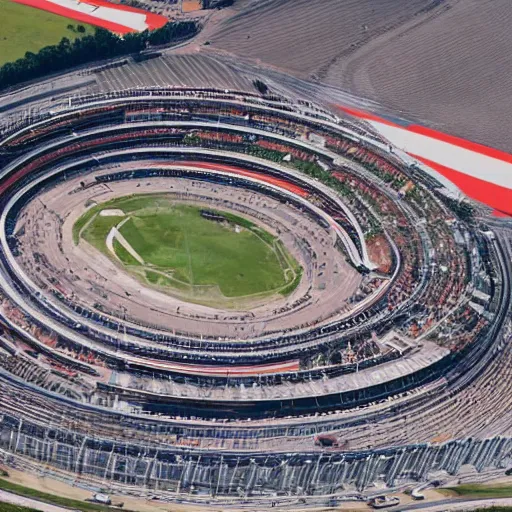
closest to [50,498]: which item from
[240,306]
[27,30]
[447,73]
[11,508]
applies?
[11,508]

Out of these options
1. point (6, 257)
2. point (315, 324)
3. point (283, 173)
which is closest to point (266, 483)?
point (315, 324)

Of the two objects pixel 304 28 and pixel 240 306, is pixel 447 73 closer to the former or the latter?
pixel 304 28

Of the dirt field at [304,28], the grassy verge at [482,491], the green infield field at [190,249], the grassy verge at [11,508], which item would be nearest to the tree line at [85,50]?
the dirt field at [304,28]

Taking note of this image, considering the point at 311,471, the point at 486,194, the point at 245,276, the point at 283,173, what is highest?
the point at 486,194

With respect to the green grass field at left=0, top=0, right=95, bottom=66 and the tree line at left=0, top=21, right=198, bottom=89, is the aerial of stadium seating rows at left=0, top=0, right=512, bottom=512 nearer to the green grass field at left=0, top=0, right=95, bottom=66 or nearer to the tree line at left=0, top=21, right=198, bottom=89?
the tree line at left=0, top=21, right=198, bottom=89

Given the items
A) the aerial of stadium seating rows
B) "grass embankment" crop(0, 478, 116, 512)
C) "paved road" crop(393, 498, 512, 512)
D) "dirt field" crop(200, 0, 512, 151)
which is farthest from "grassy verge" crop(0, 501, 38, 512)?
"dirt field" crop(200, 0, 512, 151)

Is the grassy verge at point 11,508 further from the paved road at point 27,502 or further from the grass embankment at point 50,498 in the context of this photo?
the grass embankment at point 50,498

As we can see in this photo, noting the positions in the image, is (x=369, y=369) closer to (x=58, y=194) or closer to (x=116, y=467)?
(x=116, y=467)

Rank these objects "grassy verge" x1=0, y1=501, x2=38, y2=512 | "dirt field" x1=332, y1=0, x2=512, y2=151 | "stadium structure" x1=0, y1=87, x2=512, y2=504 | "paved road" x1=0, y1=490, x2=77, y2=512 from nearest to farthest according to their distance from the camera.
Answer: "grassy verge" x1=0, y1=501, x2=38, y2=512, "paved road" x1=0, y1=490, x2=77, y2=512, "stadium structure" x1=0, y1=87, x2=512, y2=504, "dirt field" x1=332, y1=0, x2=512, y2=151
